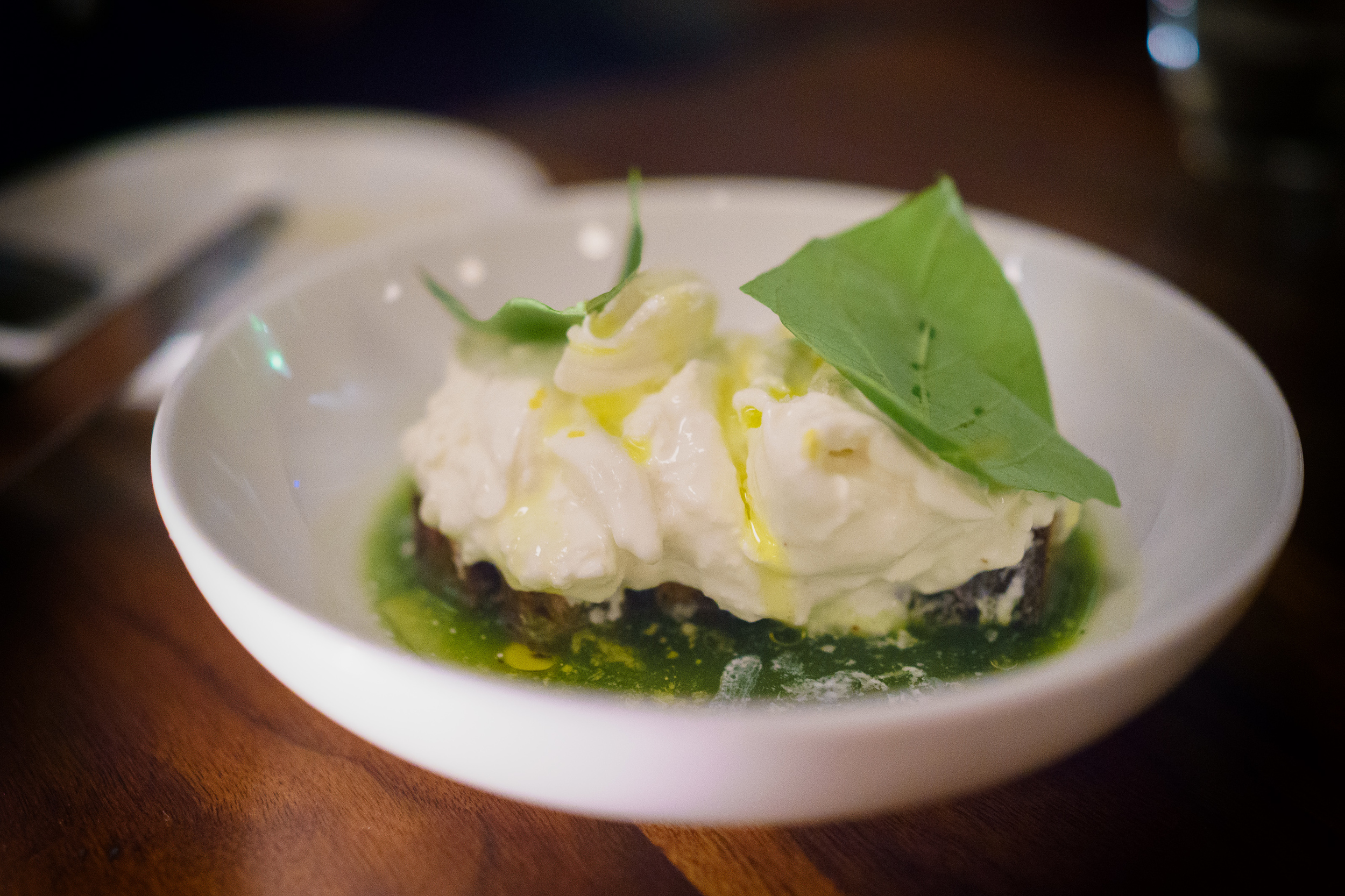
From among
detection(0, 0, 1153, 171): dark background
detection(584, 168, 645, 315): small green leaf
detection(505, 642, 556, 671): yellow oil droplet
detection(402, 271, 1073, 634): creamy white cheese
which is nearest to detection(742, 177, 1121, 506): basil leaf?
detection(402, 271, 1073, 634): creamy white cheese

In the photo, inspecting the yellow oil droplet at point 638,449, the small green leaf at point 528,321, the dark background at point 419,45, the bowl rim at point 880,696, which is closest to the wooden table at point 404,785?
the bowl rim at point 880,696

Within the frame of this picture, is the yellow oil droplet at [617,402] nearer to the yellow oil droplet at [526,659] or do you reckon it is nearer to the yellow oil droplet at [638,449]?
the yellow oil droplet at [638,449]

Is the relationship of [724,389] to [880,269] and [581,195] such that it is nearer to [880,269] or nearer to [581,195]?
[880,269]

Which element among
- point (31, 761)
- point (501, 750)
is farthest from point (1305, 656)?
point (31, 761)

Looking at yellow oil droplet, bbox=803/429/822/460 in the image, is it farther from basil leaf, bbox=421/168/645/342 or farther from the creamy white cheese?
basil leaf, bbox=421/168/645/342

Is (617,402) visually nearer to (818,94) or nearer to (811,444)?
(811,444)
